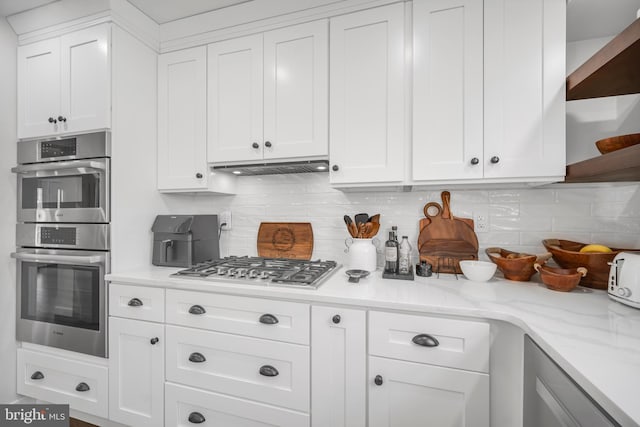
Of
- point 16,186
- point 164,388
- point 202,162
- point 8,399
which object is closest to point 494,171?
point 202,162

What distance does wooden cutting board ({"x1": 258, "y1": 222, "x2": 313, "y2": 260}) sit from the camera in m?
1.95

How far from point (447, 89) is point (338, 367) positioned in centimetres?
141

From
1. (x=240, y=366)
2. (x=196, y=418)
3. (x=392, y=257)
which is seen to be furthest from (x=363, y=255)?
(x=196, y=418)

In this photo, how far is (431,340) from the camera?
1.11 m

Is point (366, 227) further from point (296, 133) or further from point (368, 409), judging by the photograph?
point (368, 409)

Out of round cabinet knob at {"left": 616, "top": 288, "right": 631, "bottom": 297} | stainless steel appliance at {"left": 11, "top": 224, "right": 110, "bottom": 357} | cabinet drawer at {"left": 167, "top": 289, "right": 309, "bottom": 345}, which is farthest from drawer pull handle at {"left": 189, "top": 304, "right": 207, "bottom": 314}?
round cabinet knob at {"left": 616, "top": 288, "right": 631, "bottom": 297}

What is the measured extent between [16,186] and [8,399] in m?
1.38

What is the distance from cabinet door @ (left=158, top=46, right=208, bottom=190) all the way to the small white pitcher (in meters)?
1.05

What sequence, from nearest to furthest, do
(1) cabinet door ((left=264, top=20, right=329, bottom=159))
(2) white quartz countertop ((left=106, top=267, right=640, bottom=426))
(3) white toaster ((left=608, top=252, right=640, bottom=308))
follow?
1. (2) white quartz countertop ((left=106, top=267, right=640, bottom=426))
2. (3) white toaster ((left=608, top=252, right=640, bottom=308))
3. (1) cabinet door ((left=264, top=20, right=329, bottom=159))

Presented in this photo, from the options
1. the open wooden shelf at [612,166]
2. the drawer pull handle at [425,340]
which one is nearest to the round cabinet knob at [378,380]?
the drawer pull handle at [425,340]

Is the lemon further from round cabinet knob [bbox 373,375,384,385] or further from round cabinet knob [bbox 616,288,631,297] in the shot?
round cabinet knob [bbox 373,375,384,385]

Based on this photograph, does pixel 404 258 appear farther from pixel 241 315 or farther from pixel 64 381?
pixel 64 381

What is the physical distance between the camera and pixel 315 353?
1252 millimetres

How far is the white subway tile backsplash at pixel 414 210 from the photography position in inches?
58.5
